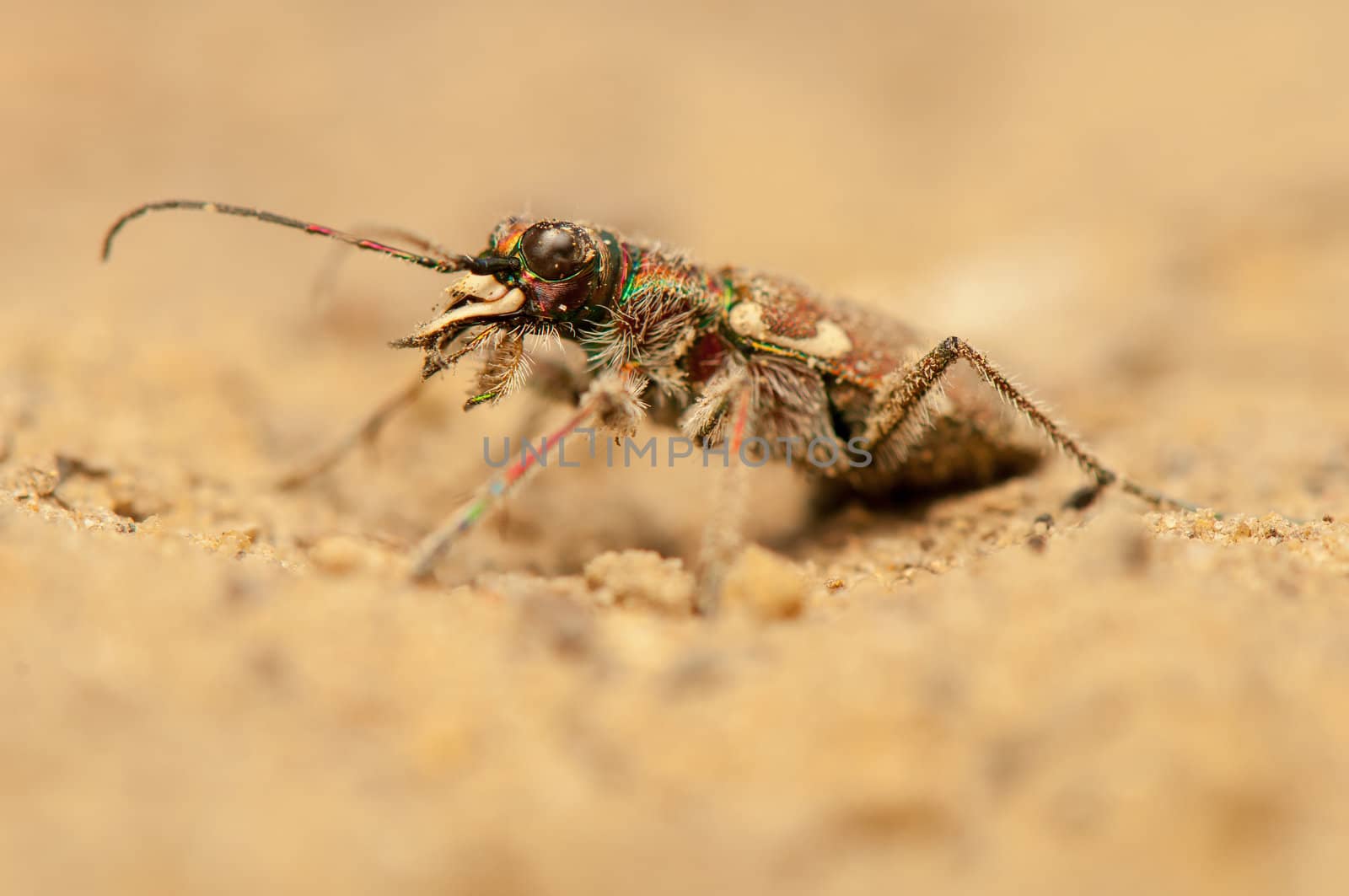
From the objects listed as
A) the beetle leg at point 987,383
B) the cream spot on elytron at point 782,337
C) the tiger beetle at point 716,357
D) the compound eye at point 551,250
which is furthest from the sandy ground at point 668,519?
the compound eye at point 551,250

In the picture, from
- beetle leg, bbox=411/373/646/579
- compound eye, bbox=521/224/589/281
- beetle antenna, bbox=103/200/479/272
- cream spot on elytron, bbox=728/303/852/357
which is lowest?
beetle leg, bbox=411/373/646/579

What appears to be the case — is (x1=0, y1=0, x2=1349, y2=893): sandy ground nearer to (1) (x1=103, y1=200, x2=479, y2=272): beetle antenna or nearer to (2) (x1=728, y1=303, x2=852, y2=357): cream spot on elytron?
(2) (x1=728, y1=303, x2=852, y2=357): cream spot on elytron

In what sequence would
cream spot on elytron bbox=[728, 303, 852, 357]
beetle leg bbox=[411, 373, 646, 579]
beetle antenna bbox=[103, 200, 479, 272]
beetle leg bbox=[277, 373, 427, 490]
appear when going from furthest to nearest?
beetle leg bbox=[277, 373, 427, 490], cream spot on elytron bbox=[728, 303, 852, 357], beetle antenna bbox=[103, 200, 479, 272], beetle leg bbox=[411, 373, 646, 579]

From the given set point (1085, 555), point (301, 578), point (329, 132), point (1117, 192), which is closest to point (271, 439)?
point (301, 578)

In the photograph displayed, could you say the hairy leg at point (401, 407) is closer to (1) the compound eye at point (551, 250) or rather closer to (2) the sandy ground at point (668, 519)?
(2) the sandy ground at point (668, 519)

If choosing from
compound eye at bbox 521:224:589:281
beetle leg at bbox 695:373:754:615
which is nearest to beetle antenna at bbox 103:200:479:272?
compound eye at bbox 521:224:589:281
